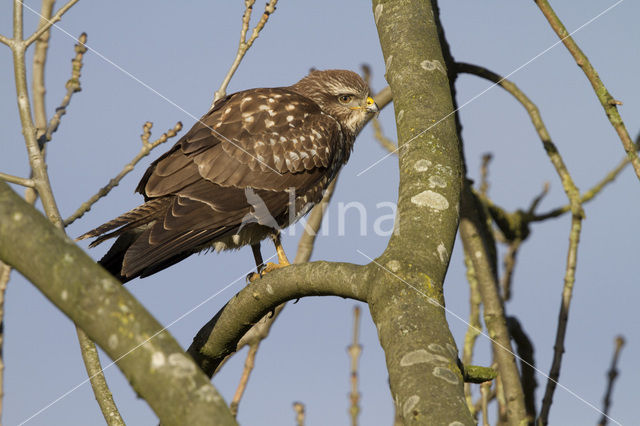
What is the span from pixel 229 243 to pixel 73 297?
146 inches

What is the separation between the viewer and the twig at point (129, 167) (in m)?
5.11

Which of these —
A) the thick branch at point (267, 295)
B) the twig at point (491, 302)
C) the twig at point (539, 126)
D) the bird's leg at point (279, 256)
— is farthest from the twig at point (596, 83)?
the bird's leg at point (279, 256)

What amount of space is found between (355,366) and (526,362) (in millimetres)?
1836

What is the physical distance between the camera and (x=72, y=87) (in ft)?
19.3

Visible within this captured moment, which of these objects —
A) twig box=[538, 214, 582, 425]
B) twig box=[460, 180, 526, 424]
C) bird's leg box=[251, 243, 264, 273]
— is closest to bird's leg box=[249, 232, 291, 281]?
bird's leg box=[251, 243, 264, 273]

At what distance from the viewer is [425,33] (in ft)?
16.7

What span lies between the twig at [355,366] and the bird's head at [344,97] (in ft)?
6.30

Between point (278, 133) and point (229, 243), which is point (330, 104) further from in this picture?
point (229, 243)

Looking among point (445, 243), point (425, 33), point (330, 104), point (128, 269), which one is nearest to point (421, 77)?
point (425, 33)

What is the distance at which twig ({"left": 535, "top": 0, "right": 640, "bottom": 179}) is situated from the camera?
16.8 ft

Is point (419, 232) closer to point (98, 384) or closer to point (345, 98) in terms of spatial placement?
point (98, 384)

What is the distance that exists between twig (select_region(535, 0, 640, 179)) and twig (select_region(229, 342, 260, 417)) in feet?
10.3

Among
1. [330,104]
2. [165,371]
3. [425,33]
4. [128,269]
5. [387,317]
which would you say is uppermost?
[330,104]

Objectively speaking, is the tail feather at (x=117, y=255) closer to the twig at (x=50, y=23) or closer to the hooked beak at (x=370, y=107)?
the twig at (x=50, y=23)
